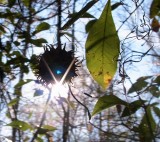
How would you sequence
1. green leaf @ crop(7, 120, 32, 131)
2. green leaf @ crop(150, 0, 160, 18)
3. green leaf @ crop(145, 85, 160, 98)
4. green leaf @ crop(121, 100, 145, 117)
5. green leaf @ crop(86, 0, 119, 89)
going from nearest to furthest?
green leaf @ crop(86, 0, 119, 89) → green leaf @ crop(150, 0, 160, 18) → green leaf @ crop(121, 100, 145, 117) → green leaf @ crop(145, 85, 160, 98) → green leaf @ crop(7, 120, 32, 131)

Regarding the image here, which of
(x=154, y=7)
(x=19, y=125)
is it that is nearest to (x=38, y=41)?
(x=19, y=125)

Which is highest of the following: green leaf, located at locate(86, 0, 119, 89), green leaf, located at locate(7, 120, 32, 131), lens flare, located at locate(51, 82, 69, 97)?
green leaf, located at locate(86, 0, 119, 89)

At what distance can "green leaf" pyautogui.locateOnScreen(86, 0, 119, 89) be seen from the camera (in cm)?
69

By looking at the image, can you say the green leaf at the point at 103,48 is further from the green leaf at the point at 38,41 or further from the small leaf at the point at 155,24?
the green leaf at the point at 38,41

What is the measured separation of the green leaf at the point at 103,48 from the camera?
69 centimetres

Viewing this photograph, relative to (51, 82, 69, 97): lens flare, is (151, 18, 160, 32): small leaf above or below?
above

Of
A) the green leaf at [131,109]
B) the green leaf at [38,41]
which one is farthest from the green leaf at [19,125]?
the green leaf at [131,109]

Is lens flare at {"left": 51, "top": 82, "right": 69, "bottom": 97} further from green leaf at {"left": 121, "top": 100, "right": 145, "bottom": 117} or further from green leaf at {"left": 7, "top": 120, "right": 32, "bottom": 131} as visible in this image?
green leaf at {"left": 7, "top": 120, "right": 32, "bottom": 131}

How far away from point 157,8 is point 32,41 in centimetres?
69

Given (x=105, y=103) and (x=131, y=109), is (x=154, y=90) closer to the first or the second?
(x=131, y=109)

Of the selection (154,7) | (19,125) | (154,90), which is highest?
(154,7)

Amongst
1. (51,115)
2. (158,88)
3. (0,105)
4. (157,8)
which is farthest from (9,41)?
(51,115)

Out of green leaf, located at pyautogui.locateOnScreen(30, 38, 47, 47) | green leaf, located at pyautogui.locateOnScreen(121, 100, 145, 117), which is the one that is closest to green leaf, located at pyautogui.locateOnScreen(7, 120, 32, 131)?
green leaf, located at pyautogui.locateOnScreen(30, 38, 47, 47)

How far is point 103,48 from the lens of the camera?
71 centimetres
